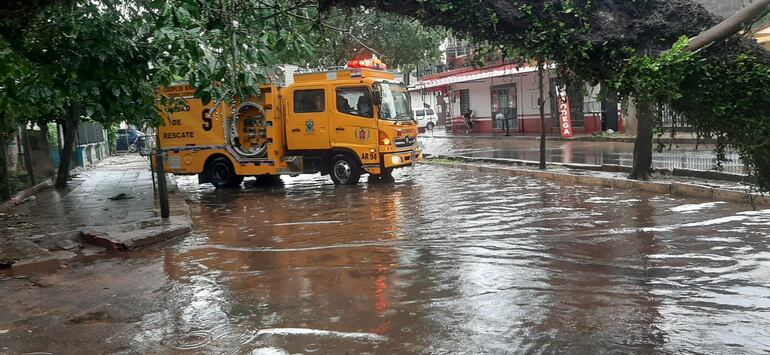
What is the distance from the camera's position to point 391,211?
11.0 meters

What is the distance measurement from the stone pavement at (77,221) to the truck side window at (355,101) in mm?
4412

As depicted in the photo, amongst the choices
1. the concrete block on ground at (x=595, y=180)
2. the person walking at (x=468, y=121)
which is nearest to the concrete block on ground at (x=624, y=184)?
the concrete block on ground at (x=595, y=180)

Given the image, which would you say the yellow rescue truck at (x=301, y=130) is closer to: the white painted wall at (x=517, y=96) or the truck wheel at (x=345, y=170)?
the truck wheel at (x=345, y=170)

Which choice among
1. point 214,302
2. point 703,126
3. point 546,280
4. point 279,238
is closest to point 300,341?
point 214,302

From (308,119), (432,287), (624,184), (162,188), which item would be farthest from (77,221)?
(624,184)

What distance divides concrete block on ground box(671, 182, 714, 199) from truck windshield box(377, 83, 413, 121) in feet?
21.3

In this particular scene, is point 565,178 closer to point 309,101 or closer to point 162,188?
point 309,101

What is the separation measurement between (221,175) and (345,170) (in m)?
3.66

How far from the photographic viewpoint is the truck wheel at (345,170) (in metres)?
15.2

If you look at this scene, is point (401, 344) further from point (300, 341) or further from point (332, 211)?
point (332, 211)

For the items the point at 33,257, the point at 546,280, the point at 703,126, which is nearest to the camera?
the point at 703,126

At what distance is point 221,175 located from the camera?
1659 centimetres

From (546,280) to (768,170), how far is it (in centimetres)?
289

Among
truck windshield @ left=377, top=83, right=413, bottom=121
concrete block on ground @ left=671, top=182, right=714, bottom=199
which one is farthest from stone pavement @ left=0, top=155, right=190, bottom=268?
concrete block on ground @ left=671, top=182, right=714, bottom=199
